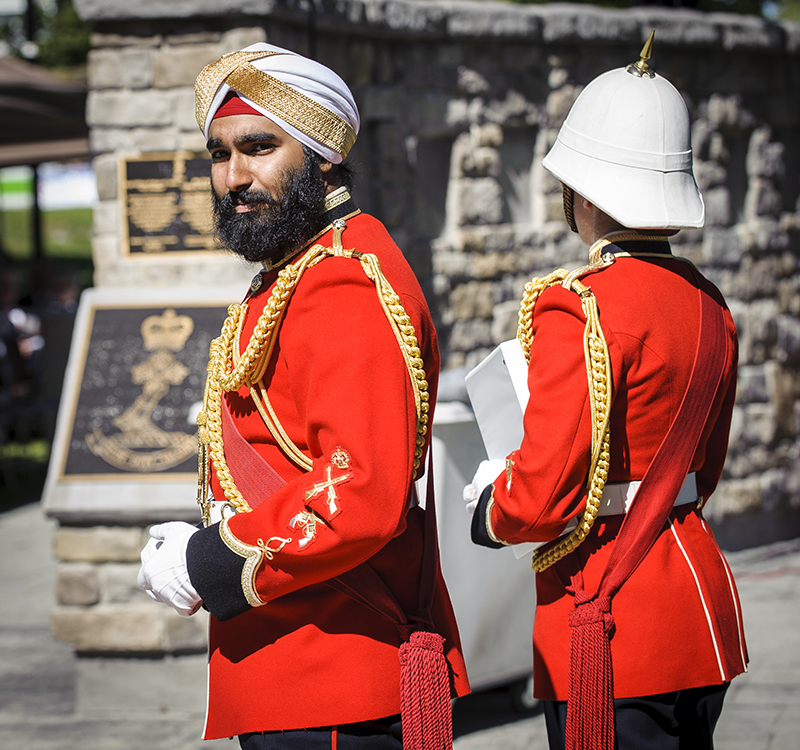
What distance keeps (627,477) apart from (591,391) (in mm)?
252

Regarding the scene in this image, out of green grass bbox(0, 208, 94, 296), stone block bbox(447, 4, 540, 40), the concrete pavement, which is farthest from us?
green grass bbox(0, 208, 94, 296)

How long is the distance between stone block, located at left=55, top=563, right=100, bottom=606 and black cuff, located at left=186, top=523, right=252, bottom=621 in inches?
110

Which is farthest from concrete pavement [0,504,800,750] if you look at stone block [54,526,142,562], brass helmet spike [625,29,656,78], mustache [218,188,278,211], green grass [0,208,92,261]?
green grass [0,208,92,261]

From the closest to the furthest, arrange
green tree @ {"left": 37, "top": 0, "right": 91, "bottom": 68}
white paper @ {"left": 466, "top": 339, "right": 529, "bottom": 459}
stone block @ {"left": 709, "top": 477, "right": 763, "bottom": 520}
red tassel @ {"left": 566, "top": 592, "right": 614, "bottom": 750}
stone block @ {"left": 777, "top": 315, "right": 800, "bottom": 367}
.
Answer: red tassel @ {"left": 566, "top": 592, "right": 614, "bottom": 750} < white paper @ {"left": 466, "top": 339, "right": 529, "bottom": 459} < stone block @ {"left": 709, "top": 477, "right": 763, "bottom": 520} < stone block @ {"left": 777, "top": 315, "right": 800, "bottom": 367} < green tree @ {"left": 37, "top": 0, "right": 91, "bottom": 68}

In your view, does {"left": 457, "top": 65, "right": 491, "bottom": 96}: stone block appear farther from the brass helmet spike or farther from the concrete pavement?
the brass helmet spike

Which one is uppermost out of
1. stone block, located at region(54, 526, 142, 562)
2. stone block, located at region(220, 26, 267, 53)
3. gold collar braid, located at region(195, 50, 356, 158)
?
stone block, located at region(220, 26, 267, 53)

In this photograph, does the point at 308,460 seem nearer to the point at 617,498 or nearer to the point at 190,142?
the point at 617,498

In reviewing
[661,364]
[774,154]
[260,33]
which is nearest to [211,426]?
[661,364]

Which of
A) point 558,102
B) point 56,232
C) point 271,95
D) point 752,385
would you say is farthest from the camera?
point 56,232

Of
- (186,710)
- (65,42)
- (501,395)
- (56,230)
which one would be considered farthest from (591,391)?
(56,230)

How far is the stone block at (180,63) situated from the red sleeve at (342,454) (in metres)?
2.97

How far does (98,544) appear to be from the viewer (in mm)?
4445

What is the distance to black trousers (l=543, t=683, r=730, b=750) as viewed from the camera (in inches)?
85.0

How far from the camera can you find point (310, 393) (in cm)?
182
